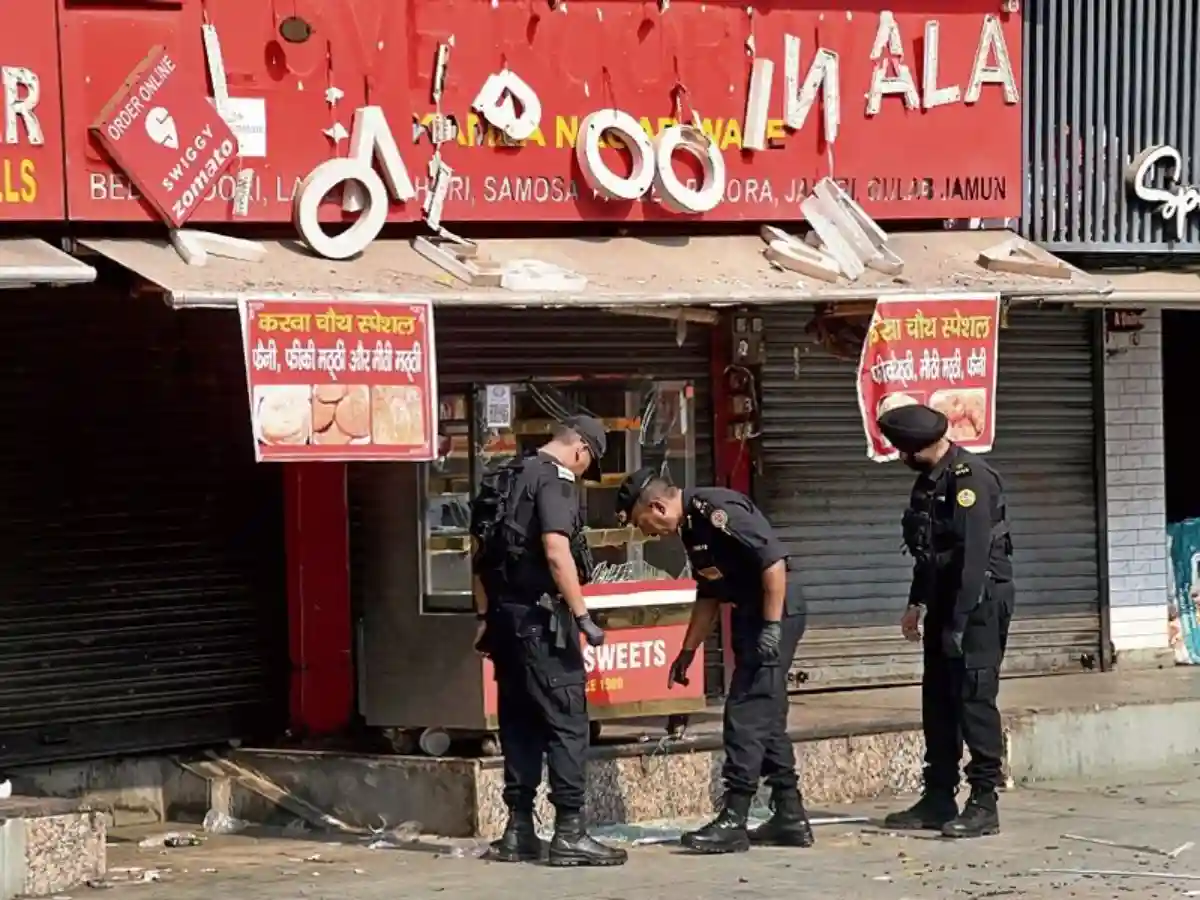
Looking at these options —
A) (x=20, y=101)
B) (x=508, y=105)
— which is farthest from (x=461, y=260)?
(x=20, y=101)

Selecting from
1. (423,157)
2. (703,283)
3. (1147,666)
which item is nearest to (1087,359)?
(1147,666)

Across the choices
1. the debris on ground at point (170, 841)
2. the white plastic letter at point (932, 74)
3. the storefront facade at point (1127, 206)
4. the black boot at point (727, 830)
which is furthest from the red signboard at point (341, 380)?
the storefront facade at point (1127, 206)

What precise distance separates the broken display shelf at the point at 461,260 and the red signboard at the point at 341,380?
44 cm

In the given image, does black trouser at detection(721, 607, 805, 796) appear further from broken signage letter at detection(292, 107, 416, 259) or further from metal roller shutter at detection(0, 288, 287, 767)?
metal roller shutter at detection(0, 288, 287, 767)

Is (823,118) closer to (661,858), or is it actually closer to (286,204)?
(286,204)

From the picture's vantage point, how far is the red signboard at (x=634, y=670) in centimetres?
996

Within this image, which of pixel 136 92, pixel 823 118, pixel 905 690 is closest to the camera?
pixel 136 92

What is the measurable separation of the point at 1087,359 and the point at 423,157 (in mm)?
5026

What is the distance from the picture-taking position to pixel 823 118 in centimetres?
1109

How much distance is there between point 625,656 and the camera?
33.1 feet

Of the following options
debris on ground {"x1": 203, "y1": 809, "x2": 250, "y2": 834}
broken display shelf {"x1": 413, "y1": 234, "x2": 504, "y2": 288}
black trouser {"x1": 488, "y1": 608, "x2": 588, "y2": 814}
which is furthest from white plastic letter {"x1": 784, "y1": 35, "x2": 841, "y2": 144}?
debris on ground {"x1": 203, "y1": 809, "x2": 250, "y2": 834}

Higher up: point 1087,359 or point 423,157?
point 423,157

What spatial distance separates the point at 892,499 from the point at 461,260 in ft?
12.5

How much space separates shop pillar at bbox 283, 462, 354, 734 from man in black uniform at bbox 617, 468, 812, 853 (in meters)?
1.96
